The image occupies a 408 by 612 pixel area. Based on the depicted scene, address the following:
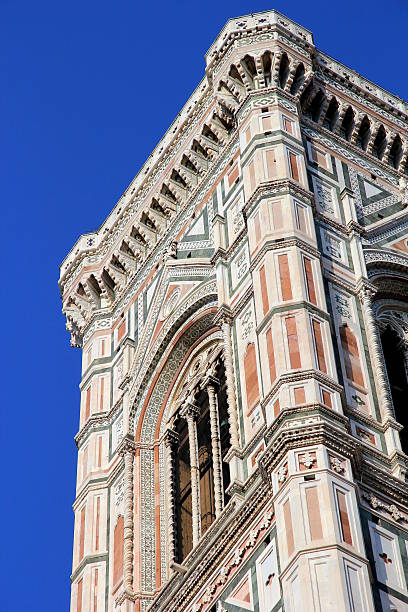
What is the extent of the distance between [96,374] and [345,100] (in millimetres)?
5178

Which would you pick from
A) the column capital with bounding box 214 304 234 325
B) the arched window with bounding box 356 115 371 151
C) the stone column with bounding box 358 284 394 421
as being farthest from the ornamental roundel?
the arched window with bounding box 356 115 371 151

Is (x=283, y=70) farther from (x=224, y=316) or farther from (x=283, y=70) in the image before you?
(x=224, y=316)

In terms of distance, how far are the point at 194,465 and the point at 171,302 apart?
3007mm

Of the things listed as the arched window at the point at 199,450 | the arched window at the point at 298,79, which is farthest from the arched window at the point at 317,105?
the arched window at the point at 199,450

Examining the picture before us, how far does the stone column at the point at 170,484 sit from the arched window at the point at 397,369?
9.25 feet

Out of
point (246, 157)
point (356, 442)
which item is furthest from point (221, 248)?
point (356, 442)

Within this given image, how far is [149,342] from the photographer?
23094 millimetres

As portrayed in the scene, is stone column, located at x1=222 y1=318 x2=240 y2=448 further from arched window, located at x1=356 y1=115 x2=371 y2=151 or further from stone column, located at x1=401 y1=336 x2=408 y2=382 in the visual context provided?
arched window, located at x1=356 y1=115 x2=371 y2=151

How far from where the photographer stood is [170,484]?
21219mm

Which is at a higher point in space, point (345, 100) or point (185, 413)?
point (345, 100)

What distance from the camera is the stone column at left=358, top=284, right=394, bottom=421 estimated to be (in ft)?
63.0

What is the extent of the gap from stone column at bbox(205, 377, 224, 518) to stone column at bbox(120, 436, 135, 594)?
140cm

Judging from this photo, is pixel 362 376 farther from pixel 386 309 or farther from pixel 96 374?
pixel 96 374

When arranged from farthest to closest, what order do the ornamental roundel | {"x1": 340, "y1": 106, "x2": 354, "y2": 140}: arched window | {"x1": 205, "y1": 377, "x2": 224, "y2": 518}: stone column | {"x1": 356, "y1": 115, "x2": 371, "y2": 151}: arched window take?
1. {"x1": 356, "y1": 115, "x2": 371, "y2": 151}: arched window
2. {"x1": 340, "y1": 106, "x2": 354, "y2": 140}: arched window
3. the ornamental roundel
4. {"x1": 205, "y1": 377, "x2": 224, "y2": 518}: stone column
